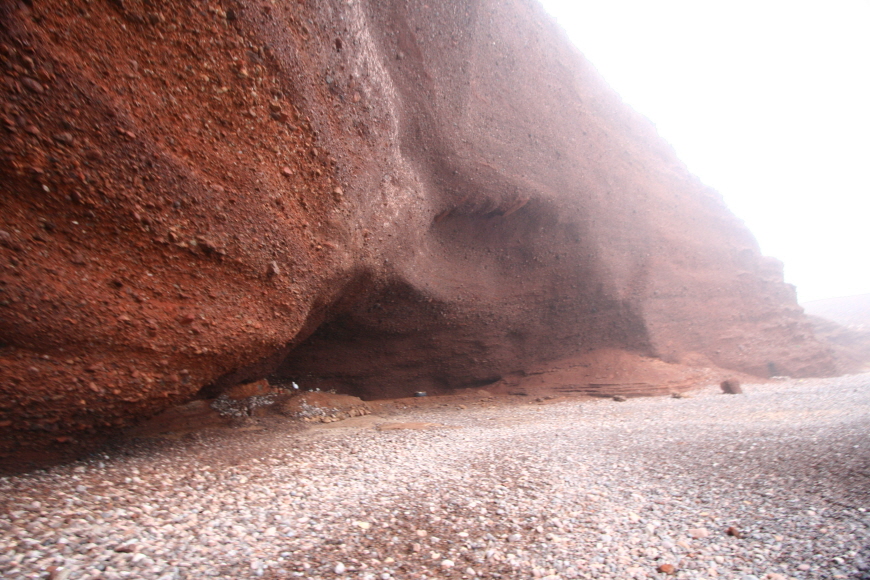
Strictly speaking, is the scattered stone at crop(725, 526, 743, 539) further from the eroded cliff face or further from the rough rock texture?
the rough rock texture

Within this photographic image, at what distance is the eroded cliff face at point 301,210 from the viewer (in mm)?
3553

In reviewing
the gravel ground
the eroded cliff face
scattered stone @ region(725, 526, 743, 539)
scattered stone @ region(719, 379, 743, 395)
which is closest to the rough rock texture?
the eroded cliff face

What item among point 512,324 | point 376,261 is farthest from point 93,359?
point 512,324

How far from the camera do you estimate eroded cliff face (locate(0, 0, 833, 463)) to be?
3.55 meters

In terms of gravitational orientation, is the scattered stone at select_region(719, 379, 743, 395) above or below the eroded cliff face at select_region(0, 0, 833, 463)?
below

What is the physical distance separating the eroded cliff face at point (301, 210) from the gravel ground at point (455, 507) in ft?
3.54

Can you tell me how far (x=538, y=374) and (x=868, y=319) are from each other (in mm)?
29258

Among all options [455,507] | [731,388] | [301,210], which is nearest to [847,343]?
[731,388]

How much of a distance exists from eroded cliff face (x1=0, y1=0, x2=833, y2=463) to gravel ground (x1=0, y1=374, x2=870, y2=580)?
1078 mm

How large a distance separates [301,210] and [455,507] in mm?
3863

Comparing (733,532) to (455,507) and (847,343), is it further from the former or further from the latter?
(847,343)

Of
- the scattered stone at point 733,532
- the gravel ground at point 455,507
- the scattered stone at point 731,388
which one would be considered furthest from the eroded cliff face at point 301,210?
the scattered stone at point 733,532

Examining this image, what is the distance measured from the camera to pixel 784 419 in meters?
6.14

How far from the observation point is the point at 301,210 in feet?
17.5
